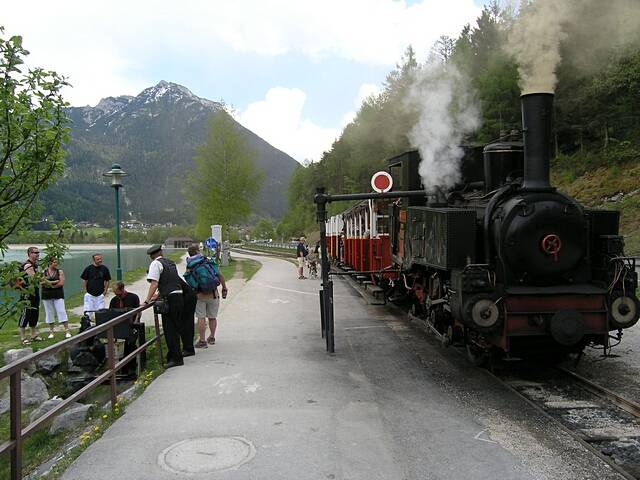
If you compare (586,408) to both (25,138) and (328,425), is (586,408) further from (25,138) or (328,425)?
(25,138)

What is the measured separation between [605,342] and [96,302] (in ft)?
27.5

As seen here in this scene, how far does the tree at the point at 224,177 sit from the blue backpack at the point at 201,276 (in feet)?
92.8

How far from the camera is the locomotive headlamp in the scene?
6.32 metres

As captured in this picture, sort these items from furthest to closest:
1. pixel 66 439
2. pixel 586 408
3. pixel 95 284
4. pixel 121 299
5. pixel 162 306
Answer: pixel 95 284 < pixel 121 299 < pixel 162 306 < pixel 586 408 < pixel 66 439

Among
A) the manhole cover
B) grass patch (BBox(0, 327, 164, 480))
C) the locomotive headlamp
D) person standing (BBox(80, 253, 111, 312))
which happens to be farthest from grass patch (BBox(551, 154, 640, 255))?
the manhole cover

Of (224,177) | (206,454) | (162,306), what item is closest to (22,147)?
(162,306)

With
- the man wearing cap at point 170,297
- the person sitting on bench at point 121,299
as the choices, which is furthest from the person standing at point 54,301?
the man wearing cap at point 170,297

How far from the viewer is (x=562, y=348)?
659 centimetres

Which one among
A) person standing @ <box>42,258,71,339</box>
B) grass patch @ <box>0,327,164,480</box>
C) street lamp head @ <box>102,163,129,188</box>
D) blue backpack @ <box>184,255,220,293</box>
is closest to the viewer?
grass patch @ <box>0,327,164,480</box>

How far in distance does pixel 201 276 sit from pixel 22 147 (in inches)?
122

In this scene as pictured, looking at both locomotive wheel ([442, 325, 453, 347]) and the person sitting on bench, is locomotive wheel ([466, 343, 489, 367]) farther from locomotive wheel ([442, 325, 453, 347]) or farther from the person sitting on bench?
the person sitting on bench

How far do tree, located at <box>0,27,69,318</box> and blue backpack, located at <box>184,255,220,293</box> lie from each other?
2.24m

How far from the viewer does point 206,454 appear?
171 inches

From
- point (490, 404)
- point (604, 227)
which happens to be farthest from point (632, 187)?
point (490, 404)
